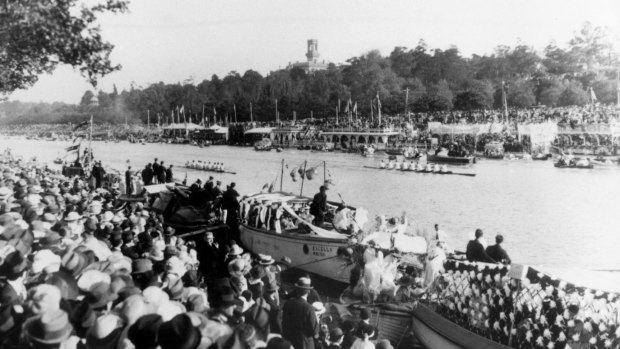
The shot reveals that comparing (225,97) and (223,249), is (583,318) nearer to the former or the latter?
(223,249)

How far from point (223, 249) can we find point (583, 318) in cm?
924

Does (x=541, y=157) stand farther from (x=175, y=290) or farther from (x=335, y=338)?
(x=175, y=290)

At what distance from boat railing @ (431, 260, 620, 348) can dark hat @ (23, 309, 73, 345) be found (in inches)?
179

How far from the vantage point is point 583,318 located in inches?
232

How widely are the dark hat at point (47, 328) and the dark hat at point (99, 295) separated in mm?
531

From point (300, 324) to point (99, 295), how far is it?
73.3 inches

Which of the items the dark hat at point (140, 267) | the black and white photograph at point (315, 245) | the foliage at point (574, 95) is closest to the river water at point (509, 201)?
the black and white photograph at point (315, 245)

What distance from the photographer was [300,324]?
5500mm

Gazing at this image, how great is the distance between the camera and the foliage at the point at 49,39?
9.57 metres

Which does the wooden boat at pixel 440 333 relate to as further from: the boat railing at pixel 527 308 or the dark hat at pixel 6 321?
the dark hat at pixel 6 321

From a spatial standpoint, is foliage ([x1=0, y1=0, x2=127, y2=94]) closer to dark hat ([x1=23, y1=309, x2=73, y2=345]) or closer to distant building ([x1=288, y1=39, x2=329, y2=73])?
dark hat ([x1=23, y1=309, x2=73, y2=345])

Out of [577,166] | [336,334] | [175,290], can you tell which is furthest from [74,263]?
[577,166]

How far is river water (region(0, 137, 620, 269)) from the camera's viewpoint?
1973 cm

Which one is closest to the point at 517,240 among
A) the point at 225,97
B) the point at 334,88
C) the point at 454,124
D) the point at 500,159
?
the point at 500,159
